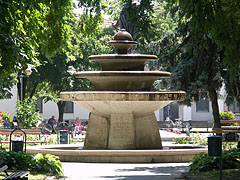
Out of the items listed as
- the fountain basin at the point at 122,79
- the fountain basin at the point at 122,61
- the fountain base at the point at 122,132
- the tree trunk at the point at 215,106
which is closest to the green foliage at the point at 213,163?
the fountain base at the point at 122,132

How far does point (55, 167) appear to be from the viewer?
495 inches

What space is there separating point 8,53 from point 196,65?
1847cm

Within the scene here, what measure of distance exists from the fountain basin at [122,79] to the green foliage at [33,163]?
14.5 ft

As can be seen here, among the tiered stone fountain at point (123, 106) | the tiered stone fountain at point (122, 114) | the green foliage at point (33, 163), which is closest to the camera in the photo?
the green foliage at point (33, 163)

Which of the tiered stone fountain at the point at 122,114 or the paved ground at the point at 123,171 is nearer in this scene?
the paved ground at the point at 123,171

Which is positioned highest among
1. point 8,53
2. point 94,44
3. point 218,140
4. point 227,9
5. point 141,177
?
point 94,44

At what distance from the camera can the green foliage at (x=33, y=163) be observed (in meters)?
12.5

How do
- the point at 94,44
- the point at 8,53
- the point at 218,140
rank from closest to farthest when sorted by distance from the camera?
the point at 8,53
the point at 218,140
the point at 94,44

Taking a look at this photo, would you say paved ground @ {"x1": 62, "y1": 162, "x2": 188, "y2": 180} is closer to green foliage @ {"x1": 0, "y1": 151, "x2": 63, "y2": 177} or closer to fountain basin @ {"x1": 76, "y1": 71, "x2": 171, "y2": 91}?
green foliage @ {"x1": 0, "y1": 151, "x2": 63, "y2": 177}

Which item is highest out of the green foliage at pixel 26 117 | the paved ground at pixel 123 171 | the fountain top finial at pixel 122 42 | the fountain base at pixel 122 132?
the fountain top finial at pixel 122 42

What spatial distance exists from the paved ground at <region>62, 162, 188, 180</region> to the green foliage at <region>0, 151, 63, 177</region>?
1.04 ft

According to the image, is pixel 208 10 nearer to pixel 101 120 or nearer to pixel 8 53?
pixel 8 53

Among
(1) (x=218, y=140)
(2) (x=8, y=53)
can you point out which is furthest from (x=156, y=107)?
(2) (x=8, y=53)

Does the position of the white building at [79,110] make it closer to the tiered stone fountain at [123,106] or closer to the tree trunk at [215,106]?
the tree trunk at [215,106]
